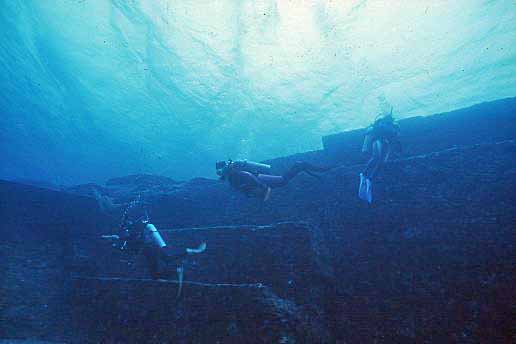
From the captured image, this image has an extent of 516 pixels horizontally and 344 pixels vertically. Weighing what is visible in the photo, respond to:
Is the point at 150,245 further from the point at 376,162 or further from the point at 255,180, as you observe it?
the point at 376,162

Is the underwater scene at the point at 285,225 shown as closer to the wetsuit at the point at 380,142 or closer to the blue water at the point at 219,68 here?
the wetsuit at the point at 380,142

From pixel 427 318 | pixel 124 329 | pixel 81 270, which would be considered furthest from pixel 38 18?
pixel 427 318

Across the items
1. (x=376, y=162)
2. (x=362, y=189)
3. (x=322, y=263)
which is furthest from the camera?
(x=376, y=162)

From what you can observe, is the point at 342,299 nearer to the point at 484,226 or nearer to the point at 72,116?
the point at 484,226

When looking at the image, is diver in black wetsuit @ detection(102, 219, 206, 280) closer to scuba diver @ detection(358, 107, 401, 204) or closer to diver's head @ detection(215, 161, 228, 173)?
diver's head @ detection(215, 161, 228, 173)

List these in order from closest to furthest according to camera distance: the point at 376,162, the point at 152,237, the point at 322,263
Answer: the point at 322,263, the point at 152,237, the point at 376,162

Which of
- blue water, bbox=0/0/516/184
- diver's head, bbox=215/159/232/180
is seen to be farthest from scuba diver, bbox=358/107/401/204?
blue water, bbox=0/0/516/184

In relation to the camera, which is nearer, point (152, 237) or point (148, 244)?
point (148, 244)

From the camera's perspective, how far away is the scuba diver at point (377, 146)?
641 cm

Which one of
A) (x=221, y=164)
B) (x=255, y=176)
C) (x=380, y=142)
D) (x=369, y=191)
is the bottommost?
(x=369, y=191)

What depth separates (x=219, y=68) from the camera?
23.0 metres

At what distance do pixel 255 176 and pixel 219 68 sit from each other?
64.1 ft

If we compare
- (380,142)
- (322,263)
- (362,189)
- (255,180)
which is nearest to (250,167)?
(255,180)

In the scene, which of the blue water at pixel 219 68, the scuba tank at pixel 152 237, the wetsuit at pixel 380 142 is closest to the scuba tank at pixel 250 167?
the scuba tank at pixel 152 237
